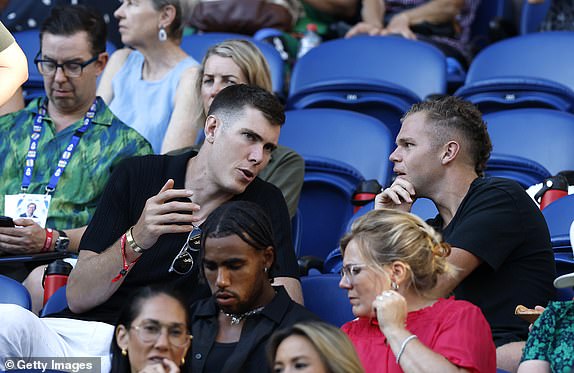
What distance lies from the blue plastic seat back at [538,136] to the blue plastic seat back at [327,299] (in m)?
1.45

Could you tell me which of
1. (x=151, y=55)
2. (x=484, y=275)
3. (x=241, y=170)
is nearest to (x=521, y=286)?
(x=484, y=275)

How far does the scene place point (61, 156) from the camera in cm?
467

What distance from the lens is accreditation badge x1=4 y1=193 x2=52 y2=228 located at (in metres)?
4.56

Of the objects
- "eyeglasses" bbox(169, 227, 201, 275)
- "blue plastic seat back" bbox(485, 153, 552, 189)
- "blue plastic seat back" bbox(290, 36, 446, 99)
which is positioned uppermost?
"blue plastic seat back" bbox(290, 36, 446, 99)

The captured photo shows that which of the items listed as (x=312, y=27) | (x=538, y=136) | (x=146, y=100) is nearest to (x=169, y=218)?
(x=146, y=100)

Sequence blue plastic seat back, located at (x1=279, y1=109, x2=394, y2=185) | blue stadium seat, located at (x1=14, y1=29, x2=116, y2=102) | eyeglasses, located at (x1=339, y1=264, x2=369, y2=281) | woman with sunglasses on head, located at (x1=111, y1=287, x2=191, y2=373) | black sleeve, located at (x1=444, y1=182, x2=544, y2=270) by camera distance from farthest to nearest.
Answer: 1. blue stadium seat, located at (x1=14, y1=29, x2=116, y2=102)
2. blue plastic seat back, located at (x1=279, y1=109, x2=394, y2=185)
3. black sleeve, located at (x1=444, y1=182, x2=544, y2=270)
4. eyeglasses, located at (x1=339, y1=264, x2=369, y2=281)
5. woman with sunglasses on head, located at (x1=111, y1=287, x2=191, y2=373)

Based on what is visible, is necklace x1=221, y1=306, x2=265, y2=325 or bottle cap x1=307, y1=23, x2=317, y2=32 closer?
necklace x1=221, y1=306, x2=265, y2=325

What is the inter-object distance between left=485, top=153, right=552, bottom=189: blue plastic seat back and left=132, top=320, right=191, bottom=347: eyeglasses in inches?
80.4

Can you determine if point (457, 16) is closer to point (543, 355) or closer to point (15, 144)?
point (15, 144)

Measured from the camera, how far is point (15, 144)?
475 centimetres

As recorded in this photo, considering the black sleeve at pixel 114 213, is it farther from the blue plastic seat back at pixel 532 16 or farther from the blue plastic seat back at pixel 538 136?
the blue plastic seat back at pixel 532 16

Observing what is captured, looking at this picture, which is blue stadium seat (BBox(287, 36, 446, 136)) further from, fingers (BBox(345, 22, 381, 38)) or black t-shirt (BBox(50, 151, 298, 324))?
black t-shirt (BBox(50, 151, 298, 324))

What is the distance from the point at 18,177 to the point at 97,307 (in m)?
1.05

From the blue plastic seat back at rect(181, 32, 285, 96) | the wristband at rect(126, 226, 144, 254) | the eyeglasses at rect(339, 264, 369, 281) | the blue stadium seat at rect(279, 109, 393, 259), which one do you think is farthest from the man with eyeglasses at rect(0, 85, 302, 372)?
the blue plastic seat back at rect(181, 32, 285, 96)
